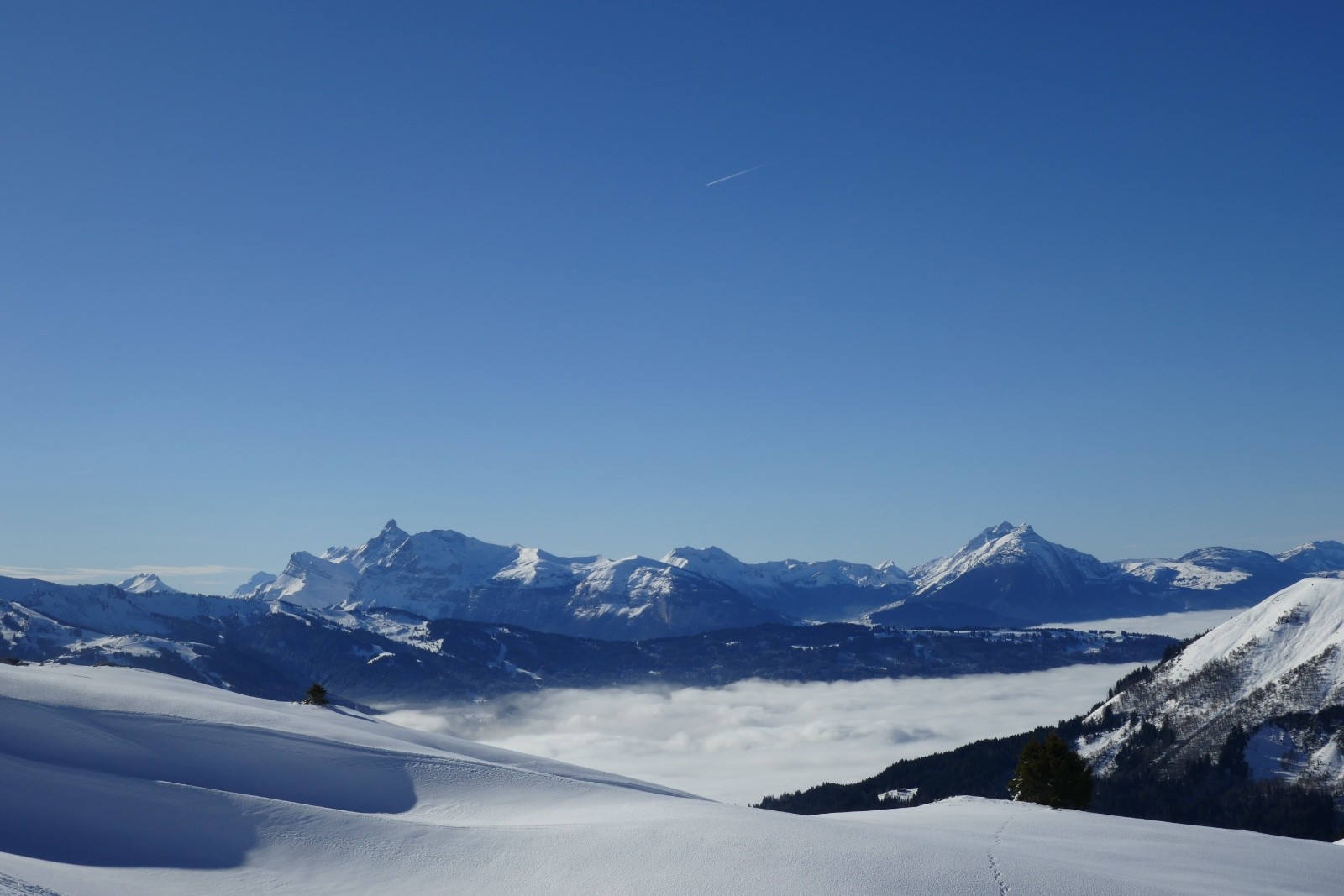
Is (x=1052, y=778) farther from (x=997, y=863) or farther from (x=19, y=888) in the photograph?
(x=19, y=888)

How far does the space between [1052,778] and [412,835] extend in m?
71.9

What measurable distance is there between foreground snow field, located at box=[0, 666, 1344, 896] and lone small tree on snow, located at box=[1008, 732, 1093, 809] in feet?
118

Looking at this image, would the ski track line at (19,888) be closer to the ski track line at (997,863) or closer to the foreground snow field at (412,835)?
the foreground snow field at (412,835)

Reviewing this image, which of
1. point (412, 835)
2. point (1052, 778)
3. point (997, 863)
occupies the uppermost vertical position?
point (412, 835)

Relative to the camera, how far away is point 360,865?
31.8m

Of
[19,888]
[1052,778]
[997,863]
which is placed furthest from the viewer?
[1052,778]

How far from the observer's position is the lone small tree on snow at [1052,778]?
278ft

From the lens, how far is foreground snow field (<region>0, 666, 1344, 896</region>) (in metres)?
29.7

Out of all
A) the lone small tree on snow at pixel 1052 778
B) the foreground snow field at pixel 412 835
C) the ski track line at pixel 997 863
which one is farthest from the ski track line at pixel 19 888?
the lone small tree on snow at pixel 1052 778

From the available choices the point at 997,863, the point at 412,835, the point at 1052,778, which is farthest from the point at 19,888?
the point at 1052,778

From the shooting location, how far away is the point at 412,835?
34781mm

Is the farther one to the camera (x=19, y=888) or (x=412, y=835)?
(x=412, y=835)

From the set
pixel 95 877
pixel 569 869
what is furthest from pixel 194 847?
pixel 569 869

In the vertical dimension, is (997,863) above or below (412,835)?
below
